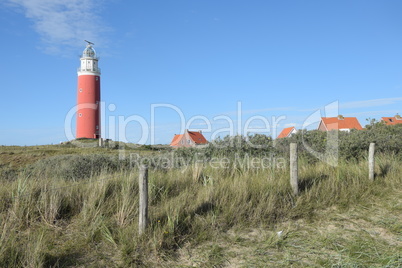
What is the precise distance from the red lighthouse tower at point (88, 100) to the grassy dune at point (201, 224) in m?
36.6

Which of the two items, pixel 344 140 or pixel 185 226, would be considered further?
pixel 344 140

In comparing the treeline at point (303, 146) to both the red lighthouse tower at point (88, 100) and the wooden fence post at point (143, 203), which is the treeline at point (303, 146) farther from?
the red lighthouse tower at point (88, 100)

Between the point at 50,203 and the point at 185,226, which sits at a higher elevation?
the point at 50,203

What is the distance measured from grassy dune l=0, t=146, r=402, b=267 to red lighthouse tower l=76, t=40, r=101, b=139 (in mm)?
36617

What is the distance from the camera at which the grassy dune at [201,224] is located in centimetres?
440

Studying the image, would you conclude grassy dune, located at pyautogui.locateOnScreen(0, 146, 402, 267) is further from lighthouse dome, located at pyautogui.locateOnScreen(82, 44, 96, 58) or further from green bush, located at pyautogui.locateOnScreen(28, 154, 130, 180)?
lighthouse dome, located at pyautogui.locateOnScreen(82, 44, 96, 58)

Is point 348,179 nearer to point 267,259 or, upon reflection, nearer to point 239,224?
point 239,224

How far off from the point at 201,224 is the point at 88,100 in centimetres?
4038

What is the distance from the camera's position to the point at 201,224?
5.29m

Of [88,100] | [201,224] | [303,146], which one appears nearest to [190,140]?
[303,146]

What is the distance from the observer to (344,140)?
12.2 meters

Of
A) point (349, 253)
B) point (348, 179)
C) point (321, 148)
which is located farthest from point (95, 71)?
point (349, 253)

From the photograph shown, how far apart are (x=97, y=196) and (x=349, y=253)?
4.09 metres

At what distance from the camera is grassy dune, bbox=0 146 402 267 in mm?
4402
